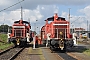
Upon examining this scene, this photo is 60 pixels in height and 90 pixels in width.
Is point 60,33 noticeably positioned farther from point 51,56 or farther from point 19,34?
point 19,34

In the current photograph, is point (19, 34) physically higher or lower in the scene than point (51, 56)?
higher

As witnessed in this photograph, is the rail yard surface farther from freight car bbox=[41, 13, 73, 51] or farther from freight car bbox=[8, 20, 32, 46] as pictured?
freight car bbox=[8, 20, 32, 46]

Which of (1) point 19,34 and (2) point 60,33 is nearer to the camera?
(2) point 60,33

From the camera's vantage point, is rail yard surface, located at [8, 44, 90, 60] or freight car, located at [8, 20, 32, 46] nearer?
rail yard surface, located at [8, 44, 90, 60]

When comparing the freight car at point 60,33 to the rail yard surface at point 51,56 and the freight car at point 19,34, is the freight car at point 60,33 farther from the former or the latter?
the freight car at point 19,34

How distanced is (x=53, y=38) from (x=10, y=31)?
10.9m

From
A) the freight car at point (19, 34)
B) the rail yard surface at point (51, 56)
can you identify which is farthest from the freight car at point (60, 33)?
the freight car at point (19, 34)

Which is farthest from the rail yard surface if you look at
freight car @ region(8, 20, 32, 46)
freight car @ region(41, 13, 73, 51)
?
freight car @ region(8, 20, 32, 46)

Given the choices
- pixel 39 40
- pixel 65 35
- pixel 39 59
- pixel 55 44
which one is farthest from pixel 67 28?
pixel 39 40

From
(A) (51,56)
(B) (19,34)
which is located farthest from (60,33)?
(B) (19,34)

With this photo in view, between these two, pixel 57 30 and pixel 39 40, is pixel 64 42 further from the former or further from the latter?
pixel 39 40

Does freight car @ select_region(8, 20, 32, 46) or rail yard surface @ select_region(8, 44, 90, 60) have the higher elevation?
freight car @ select_region(8, 20, 32, 46)

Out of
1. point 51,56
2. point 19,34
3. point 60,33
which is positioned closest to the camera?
point 51,56

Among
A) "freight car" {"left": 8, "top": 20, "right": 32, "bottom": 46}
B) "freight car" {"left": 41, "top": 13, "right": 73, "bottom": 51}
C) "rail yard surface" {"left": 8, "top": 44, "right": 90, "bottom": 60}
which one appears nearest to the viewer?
"rail yard surface" {"left": 8, "top": 44, "right": 90, "bottom": 60}
